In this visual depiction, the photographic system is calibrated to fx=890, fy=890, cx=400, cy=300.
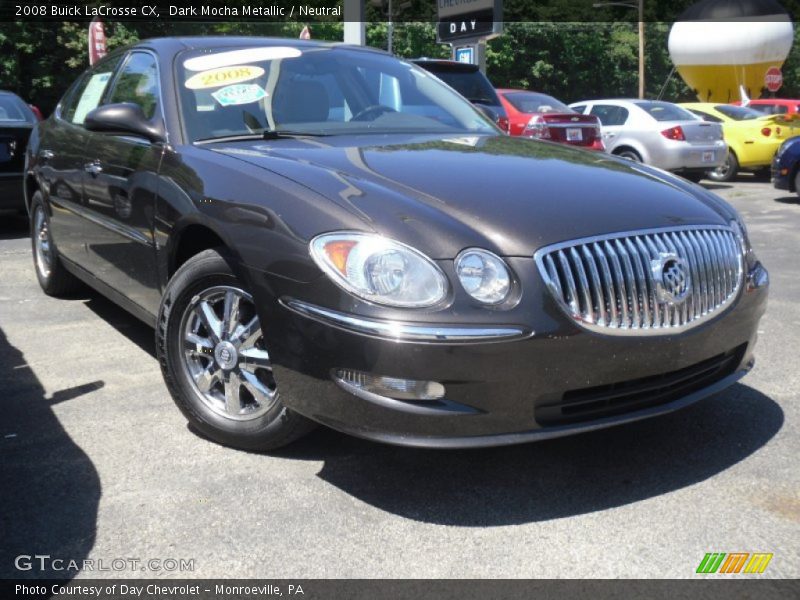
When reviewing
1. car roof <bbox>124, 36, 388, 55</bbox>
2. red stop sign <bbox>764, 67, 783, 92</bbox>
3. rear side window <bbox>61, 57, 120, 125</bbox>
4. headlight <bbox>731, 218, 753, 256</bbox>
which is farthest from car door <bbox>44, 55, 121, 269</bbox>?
red stop sign <bbox>764, 67, 783, 92</bbox>

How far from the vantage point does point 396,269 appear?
8.57 feet

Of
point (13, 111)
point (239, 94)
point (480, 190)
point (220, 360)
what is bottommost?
point (220, 360)

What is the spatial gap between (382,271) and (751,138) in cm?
1397

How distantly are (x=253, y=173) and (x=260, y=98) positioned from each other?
86 cm

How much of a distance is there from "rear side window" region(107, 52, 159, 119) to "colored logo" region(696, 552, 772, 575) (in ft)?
9.24

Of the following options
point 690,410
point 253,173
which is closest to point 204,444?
point 253,173

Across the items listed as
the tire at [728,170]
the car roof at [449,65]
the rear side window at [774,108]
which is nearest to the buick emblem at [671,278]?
the car roof at [449,65]

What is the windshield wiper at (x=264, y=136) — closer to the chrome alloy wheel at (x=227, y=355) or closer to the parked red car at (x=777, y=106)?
the chrome alloy wheel at (x=227, y=355)

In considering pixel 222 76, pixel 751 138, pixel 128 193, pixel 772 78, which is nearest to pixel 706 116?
pixel 751 138

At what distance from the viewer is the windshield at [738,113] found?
1554 centimetres

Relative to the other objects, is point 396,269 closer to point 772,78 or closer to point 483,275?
point 483,275

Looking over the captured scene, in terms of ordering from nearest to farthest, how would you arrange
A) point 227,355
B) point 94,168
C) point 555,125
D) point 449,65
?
point 227,355 < point 94,168 < point 449,65 < point 555,125

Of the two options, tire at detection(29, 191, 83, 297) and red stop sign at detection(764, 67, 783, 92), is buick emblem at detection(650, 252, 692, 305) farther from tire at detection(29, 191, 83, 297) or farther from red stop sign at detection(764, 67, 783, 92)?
red stop sign at detection(764, 67, 783, 92)

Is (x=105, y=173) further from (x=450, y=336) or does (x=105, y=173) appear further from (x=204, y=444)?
(x=450, y=336)
